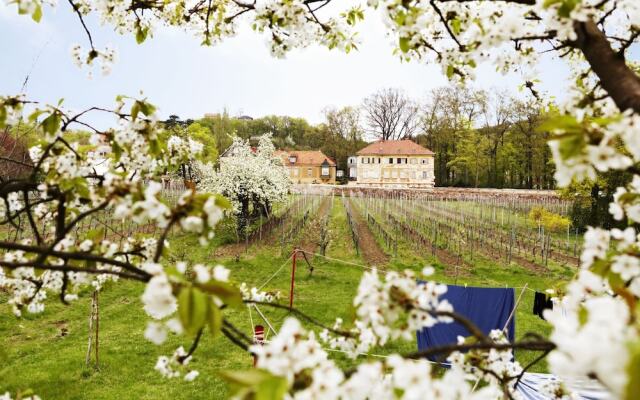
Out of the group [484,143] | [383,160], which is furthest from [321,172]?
[484,143]

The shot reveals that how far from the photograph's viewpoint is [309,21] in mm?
2271

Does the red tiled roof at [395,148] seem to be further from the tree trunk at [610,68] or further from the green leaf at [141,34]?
the tree trunk at [610,68]

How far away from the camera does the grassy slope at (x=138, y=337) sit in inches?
250

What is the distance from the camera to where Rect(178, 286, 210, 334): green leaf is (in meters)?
0.90

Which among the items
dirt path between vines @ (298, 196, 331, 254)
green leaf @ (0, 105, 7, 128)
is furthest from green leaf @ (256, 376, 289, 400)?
dirt path between vines @ (298, 196, 331, 254)

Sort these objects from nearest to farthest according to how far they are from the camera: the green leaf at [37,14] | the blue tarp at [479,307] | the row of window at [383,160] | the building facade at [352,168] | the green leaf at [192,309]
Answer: the green leaf at [192,309] → the green leaf at [37,14] → the blue tarp at [479,307] → the row of window at [383,160] → the building facade at [352,168]

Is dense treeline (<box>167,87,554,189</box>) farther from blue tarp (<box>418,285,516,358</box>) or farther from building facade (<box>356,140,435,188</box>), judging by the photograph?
blue tarp (<box>418,285,516,358</box>)

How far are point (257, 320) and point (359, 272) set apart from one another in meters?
4.31

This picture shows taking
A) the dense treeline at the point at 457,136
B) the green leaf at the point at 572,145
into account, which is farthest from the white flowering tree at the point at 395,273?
the dense treeline at the point at 457,136

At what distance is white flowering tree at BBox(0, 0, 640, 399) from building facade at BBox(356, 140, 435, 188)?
4651cm

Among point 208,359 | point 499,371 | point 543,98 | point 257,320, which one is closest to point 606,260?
point 499,371

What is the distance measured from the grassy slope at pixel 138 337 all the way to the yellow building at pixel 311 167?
39059mm

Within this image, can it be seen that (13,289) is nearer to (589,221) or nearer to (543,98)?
(543,98)

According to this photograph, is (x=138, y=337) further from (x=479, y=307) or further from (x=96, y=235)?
(x=96, y=235)
